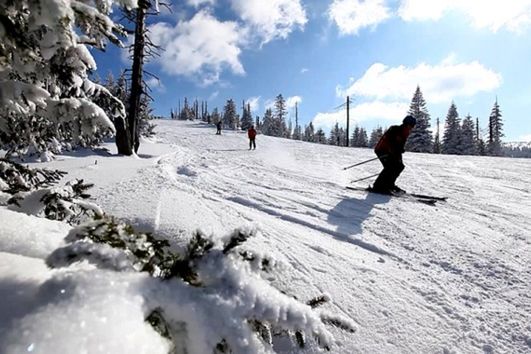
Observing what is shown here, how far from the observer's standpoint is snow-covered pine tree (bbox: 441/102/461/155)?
50844 millimetres

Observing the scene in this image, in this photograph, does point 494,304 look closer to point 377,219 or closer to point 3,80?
point 377,219

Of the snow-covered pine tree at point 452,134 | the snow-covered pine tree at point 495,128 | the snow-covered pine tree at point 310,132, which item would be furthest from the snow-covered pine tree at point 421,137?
the snow-covered pine tree at point 310,132

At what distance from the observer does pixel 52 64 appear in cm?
291

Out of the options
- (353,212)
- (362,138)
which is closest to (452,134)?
(362,138)

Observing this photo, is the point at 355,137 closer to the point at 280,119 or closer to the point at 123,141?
the point at 280,119

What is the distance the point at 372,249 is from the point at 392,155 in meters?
4.80

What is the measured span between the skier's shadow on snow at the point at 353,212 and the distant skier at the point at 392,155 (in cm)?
61

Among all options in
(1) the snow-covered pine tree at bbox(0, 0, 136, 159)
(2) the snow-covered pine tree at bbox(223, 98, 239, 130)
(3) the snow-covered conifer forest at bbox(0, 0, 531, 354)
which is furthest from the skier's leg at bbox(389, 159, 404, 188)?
(2) the snow-covered pine tree at bbox(223, 98, 239, 130)

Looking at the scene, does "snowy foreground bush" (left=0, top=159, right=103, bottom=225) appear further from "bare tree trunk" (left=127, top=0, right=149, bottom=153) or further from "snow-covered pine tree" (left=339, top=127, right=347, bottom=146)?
"snow-covered pine tree" (left=339, top=127, right=347, bottom=146)

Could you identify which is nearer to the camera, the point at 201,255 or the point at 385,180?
the point at 201,255

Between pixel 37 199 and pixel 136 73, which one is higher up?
pixel 136 73

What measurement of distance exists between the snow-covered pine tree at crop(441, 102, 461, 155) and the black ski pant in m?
47.6

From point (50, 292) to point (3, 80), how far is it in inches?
79.7

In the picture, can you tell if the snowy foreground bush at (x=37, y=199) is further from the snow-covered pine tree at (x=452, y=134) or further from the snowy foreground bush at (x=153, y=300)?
the snow-covered pine tree at (x=452, y=134)
